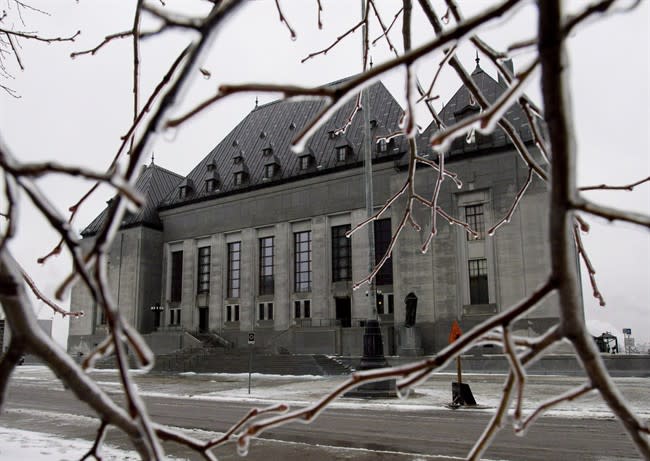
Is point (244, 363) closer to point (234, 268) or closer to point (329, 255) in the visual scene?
point (329, 255)

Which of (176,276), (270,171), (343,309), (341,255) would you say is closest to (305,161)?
(270,171)

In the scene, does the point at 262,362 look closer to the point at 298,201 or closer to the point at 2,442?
the point at 298,201

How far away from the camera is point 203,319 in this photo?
4841 cm

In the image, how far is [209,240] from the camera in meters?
48.3

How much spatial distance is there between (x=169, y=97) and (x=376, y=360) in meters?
18.6

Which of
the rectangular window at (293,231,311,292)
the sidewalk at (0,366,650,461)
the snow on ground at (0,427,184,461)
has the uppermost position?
the rectangular window at (293,231,311,292)

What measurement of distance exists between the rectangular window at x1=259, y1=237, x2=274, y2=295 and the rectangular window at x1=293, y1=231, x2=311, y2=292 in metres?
2.43

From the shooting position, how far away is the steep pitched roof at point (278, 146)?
4328 centimetres

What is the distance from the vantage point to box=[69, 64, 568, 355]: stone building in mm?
34094

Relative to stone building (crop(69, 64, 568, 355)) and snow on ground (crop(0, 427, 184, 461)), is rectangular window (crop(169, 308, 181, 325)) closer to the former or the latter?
stone building (crop(69, 64, 568, 355))

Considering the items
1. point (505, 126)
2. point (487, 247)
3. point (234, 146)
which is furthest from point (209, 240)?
point (505, 126)

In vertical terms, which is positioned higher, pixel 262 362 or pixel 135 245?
pixel 135 245

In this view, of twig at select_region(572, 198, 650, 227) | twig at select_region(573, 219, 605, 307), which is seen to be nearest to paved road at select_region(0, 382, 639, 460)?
twig at select_region(573, 219, 605, 307)

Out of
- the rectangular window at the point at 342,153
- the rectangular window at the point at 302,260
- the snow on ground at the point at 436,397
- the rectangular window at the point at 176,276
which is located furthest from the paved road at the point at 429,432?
the rectangular window at the point at 176,276
